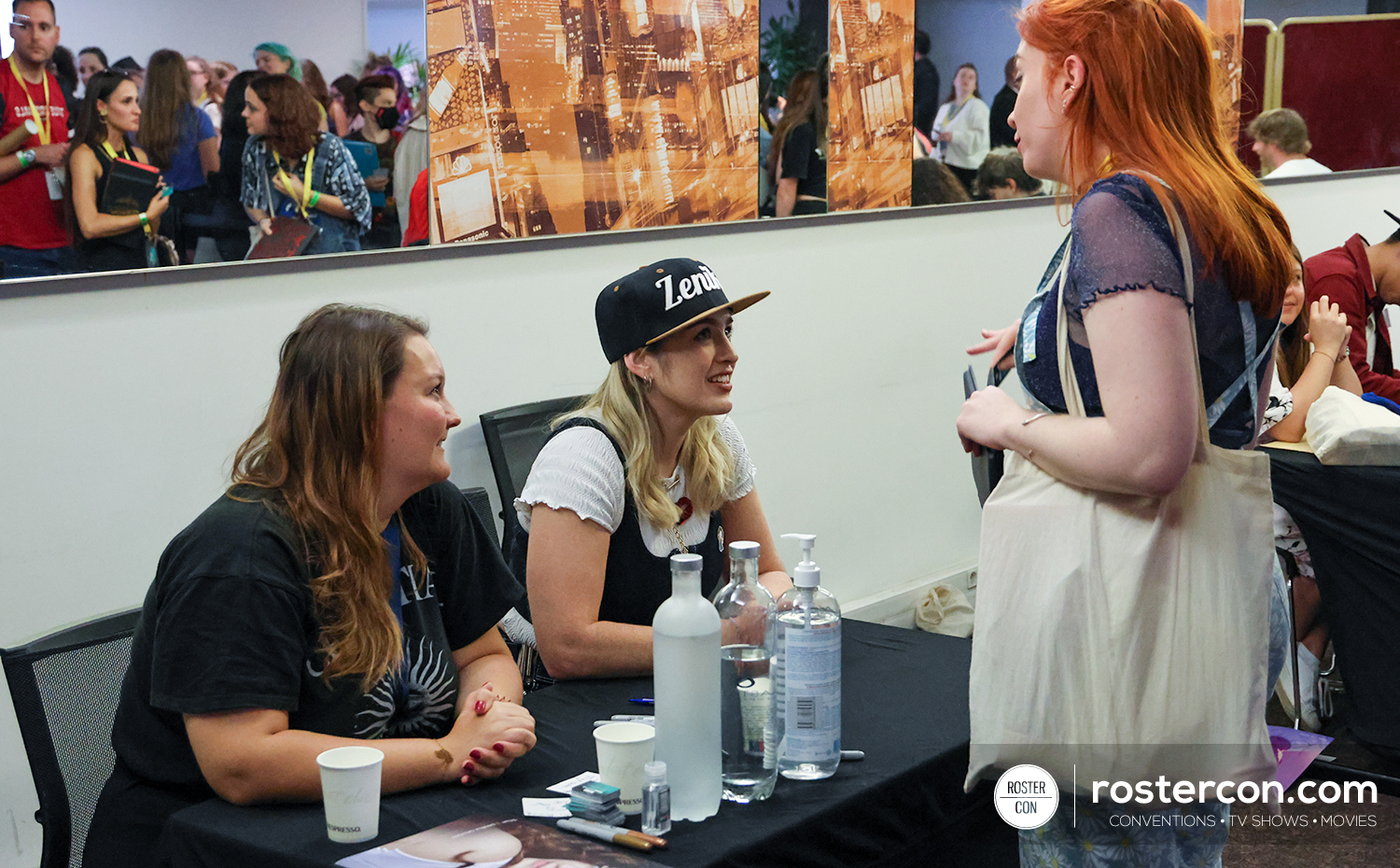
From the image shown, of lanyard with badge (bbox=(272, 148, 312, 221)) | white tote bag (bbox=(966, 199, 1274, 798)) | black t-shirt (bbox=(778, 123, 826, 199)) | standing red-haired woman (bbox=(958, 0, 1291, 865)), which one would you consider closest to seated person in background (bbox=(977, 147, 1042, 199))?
black t-shirt (bbox=(778, 123, 826, 199))

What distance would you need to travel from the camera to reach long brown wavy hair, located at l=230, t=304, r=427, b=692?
58.3 inches

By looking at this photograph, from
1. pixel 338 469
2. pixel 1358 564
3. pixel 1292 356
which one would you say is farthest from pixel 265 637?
pixel 1292 356

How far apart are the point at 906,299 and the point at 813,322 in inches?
18.4

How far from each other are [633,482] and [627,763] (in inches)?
26.8

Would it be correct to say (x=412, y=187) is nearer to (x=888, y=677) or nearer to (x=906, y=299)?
(x=888, y=677)

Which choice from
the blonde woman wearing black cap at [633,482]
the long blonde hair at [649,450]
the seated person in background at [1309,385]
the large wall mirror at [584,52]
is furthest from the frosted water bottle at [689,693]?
the seated person in background at [1309,385]

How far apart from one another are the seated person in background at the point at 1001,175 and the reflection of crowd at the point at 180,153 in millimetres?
2193

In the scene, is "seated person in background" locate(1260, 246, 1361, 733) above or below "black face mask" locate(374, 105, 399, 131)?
below

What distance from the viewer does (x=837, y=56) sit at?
3.75 metres

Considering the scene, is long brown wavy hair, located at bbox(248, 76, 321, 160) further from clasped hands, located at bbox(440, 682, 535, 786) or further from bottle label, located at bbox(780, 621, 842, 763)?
bottle label, located at bbox(780, 621, 842, 763)

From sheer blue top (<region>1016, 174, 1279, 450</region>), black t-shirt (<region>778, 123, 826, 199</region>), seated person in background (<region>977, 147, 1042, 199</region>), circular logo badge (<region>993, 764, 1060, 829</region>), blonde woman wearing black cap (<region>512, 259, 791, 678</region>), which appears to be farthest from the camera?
seated person in background (<region>977, 147, 1042, 199</region>)

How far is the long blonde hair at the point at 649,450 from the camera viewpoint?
193cm

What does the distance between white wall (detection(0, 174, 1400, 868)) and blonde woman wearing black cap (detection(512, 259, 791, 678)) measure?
84cm

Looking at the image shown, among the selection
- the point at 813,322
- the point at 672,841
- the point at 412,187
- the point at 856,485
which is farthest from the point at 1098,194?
the point at 856,485
